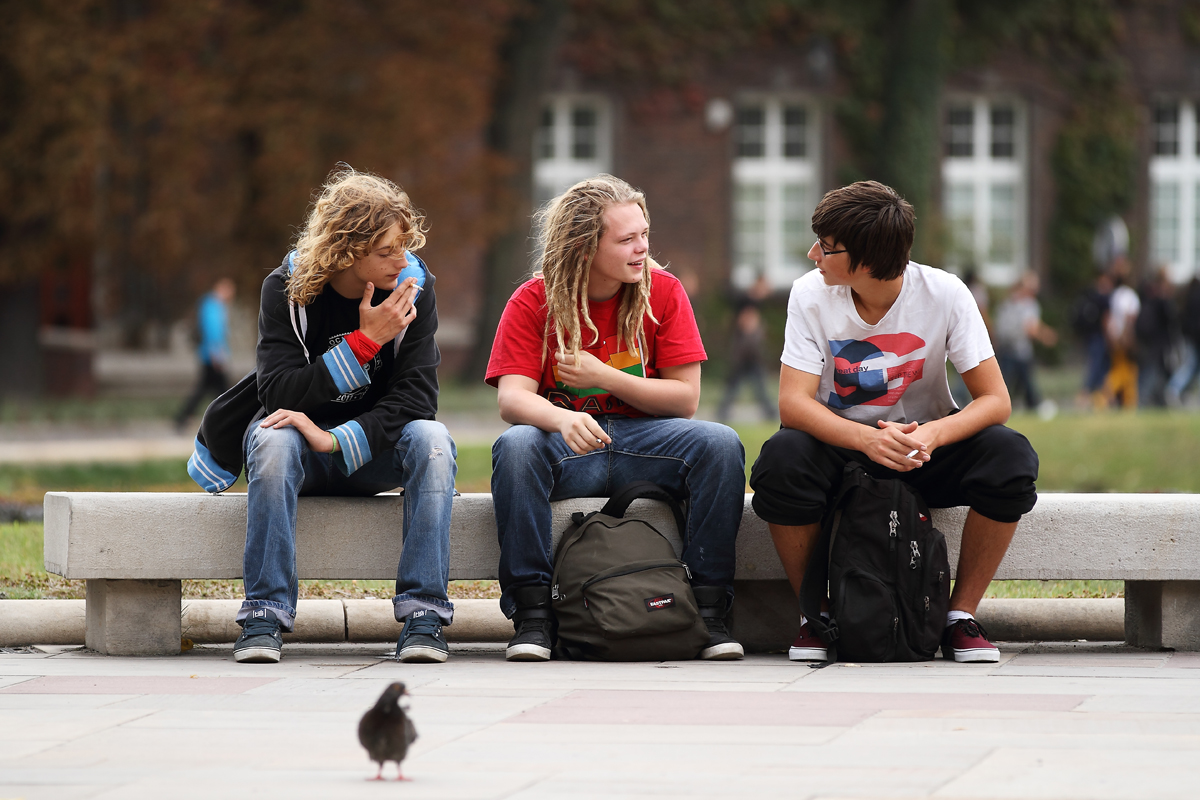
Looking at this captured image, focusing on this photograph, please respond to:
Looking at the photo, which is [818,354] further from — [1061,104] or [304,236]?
[1061,104]

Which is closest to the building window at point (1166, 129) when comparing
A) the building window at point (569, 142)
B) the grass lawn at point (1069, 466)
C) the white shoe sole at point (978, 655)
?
A: the building window at point (569, 142)

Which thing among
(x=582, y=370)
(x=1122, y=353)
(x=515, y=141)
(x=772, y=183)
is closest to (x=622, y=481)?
(x=582, y=370)

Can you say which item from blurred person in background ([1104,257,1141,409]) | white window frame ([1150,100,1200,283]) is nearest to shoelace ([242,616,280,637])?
blurred person in background ([1104,257,1141,409])

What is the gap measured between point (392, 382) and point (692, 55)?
63.7 feet

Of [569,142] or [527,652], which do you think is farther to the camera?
[569,142]

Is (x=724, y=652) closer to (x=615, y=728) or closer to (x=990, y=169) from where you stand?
(x=615, y=728)

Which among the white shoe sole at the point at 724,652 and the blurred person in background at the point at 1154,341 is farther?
the blurred person in background at the point at 1154,341

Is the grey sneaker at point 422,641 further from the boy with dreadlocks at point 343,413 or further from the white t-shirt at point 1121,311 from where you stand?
the white t-shirt at point 1121,311

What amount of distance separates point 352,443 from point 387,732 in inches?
69.0

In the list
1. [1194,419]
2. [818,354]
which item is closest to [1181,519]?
[818,354]

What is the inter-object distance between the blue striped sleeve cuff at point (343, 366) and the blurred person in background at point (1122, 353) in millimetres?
15023

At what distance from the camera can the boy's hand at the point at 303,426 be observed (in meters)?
4.70

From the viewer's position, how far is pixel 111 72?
680 inches

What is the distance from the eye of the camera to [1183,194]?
2575 cm
